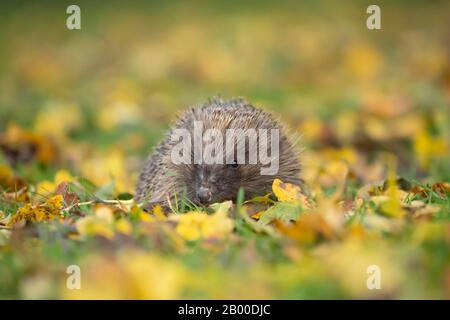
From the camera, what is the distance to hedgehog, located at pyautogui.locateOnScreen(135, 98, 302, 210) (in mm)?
6301

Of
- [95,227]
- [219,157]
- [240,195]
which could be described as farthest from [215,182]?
[95,227]

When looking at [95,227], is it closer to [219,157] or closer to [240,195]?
[240,195]

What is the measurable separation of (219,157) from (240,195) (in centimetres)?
89

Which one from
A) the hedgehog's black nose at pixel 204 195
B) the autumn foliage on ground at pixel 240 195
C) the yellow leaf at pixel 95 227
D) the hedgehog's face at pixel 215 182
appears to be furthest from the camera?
the hedgehog's face at pixel 215 182

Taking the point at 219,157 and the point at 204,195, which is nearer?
the point at 204,195

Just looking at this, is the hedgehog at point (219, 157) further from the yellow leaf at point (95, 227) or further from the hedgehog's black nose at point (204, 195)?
the yellow leaf at point (95, 227)

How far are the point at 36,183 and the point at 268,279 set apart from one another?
13.7ft

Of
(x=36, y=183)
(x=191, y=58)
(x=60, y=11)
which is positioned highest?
(x=60, y=11)

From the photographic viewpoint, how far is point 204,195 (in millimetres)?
6023

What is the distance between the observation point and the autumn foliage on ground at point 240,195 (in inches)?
169

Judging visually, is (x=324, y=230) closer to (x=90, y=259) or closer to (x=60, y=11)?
(x=90, y=259)

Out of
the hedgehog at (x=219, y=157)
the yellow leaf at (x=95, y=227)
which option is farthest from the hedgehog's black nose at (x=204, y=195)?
the yellow leaf at (x=95, y=227)

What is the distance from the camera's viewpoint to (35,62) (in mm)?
17641
